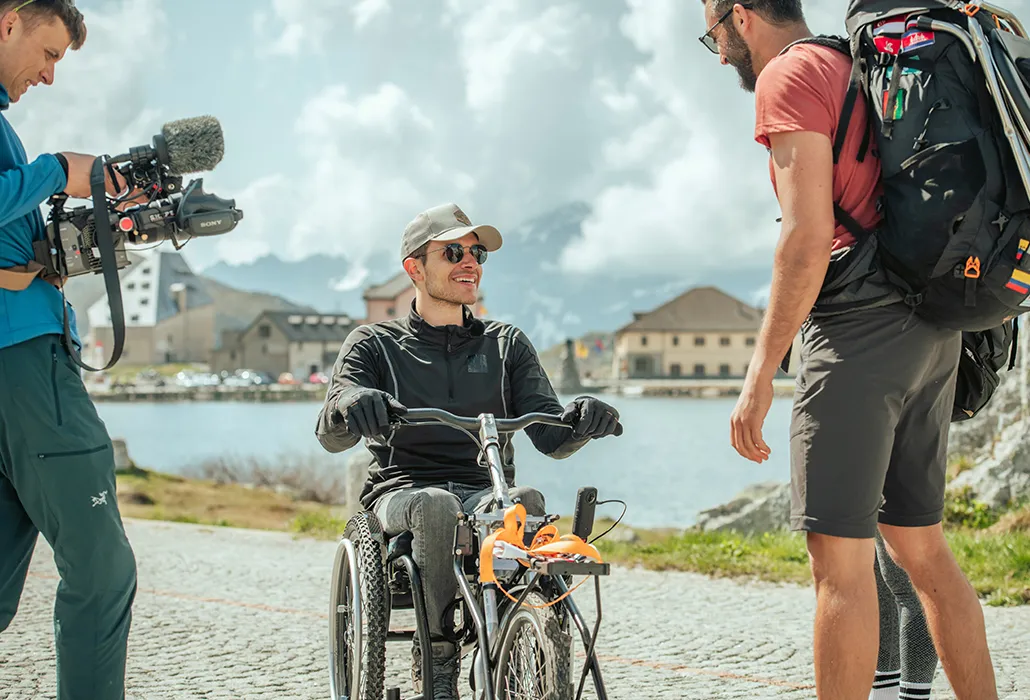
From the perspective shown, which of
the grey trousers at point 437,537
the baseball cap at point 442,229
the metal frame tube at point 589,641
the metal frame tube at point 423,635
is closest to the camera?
the metal frame tube at point 589,641

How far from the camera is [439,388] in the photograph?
3.80m

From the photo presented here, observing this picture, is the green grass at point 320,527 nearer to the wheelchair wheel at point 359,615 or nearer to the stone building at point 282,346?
the wheelchair wheel at point 359,615

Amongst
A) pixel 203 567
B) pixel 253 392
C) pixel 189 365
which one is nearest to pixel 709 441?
pixel 203 567

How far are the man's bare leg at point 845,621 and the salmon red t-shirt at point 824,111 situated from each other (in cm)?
79

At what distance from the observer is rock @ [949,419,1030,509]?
26.2ft

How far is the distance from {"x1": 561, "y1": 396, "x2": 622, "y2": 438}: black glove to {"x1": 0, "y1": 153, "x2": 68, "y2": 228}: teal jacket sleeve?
1.54 metres

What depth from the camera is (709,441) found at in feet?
129

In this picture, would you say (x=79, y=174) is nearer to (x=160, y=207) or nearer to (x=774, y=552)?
(x=160, y=207)

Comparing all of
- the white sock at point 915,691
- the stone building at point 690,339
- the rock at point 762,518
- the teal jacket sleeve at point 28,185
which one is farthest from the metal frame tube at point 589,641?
the stone building at point 690,339

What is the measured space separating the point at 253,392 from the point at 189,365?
33104mm

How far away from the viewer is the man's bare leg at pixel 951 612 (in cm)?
310

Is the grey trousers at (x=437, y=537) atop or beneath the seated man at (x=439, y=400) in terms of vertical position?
beneath

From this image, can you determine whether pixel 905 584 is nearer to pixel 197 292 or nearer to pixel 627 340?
pixel 627 340

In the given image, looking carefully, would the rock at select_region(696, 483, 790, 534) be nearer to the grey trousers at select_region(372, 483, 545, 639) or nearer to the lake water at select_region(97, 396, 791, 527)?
the lake water at select_region(97, 396, 791, 527)
